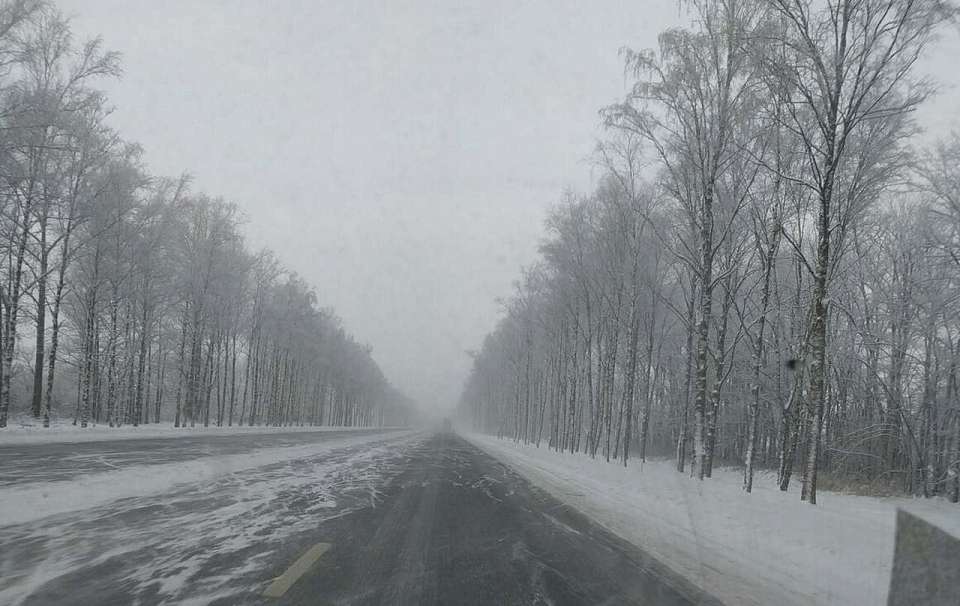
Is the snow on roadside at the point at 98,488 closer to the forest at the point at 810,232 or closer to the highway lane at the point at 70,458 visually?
the highway lane at the point at 70,458

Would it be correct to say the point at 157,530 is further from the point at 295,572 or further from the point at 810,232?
the point at 810,232

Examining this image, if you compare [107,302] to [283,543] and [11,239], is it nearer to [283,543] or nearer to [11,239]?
[11,239]

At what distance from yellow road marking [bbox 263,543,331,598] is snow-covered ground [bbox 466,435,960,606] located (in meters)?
3.35

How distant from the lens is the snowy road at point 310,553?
3.90 metres

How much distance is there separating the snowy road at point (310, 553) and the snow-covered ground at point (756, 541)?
0.57 meters

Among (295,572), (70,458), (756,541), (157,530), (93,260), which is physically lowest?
(70,458)

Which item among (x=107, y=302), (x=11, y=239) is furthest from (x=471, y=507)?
(x=107, y=302)

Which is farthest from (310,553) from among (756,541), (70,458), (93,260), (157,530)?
(93,260)

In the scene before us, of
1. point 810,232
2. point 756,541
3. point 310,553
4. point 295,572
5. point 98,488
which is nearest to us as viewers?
point 295,572

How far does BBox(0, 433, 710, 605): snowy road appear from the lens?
390 cm

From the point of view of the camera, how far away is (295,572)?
4.30m

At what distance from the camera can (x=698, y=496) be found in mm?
10062

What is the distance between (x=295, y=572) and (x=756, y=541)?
5.71m

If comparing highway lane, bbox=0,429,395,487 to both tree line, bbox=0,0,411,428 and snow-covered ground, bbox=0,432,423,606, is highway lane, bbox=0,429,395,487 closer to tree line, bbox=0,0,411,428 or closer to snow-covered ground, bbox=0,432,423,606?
snow-covered ground, bbox=0,432,423,606
